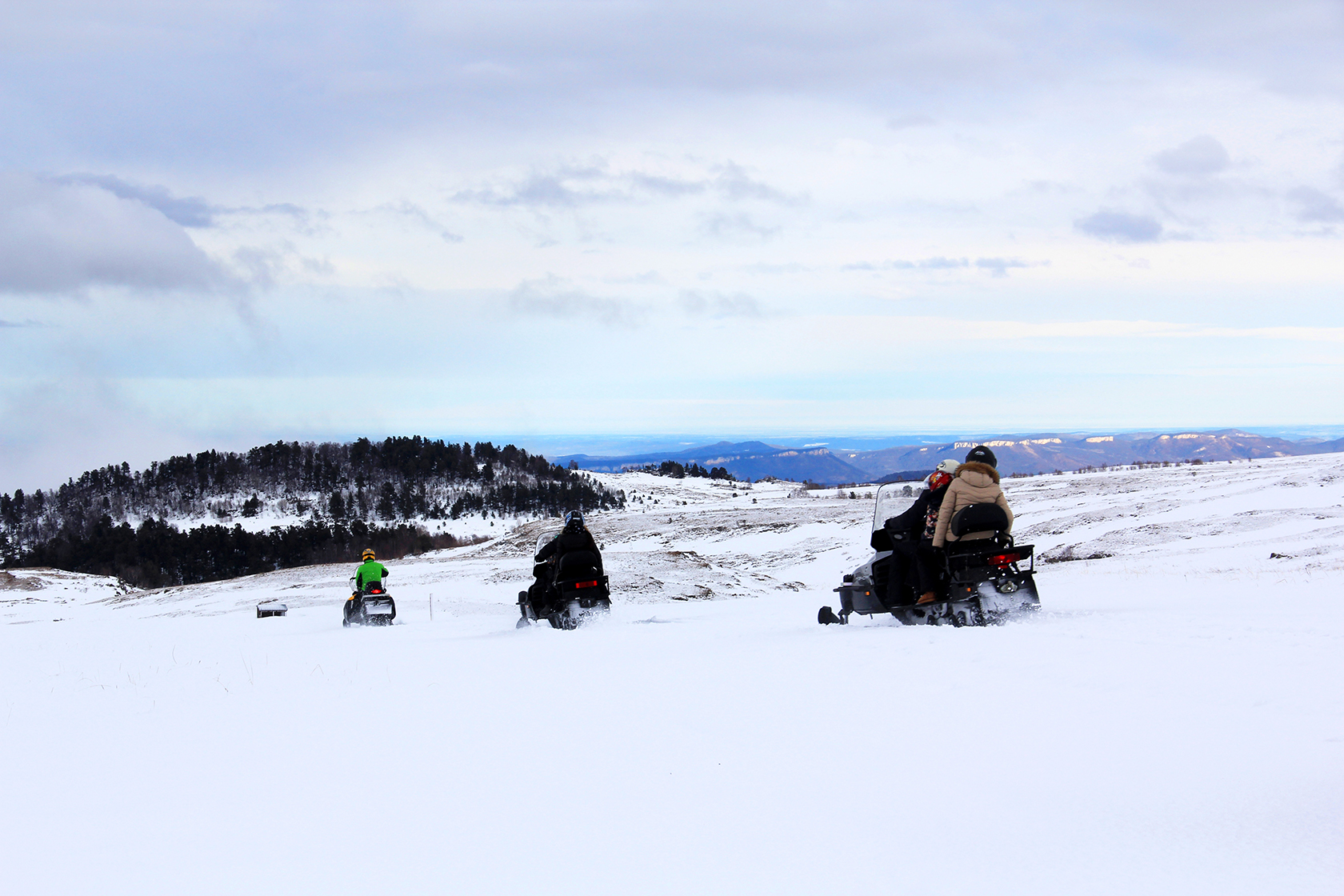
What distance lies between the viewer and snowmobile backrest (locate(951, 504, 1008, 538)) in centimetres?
934

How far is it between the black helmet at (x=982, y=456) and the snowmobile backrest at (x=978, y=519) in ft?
1.84

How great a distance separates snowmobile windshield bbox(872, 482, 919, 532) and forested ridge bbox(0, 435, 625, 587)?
8095cm

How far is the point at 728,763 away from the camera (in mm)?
4723

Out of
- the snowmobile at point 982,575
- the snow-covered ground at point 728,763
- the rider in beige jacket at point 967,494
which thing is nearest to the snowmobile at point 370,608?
the snow-covered ground at point 728,763

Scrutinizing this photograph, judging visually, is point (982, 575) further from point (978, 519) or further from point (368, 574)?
point (368, 574)

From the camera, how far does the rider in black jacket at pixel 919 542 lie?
32.4ft

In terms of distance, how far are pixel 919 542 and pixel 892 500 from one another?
5.57ft

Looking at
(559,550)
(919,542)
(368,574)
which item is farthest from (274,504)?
(919,542)

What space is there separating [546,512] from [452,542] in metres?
31.9

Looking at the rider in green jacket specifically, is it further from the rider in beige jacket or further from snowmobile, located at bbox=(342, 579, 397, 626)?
the rider in beige jacket

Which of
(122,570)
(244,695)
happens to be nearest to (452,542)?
(122,570)

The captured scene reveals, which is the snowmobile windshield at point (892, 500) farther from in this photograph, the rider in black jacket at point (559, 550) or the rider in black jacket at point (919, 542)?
the rider in black jacket at point (559, 550)

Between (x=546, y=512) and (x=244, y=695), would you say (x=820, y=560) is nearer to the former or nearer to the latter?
(x=244, y=695)

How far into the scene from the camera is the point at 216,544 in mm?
98875
